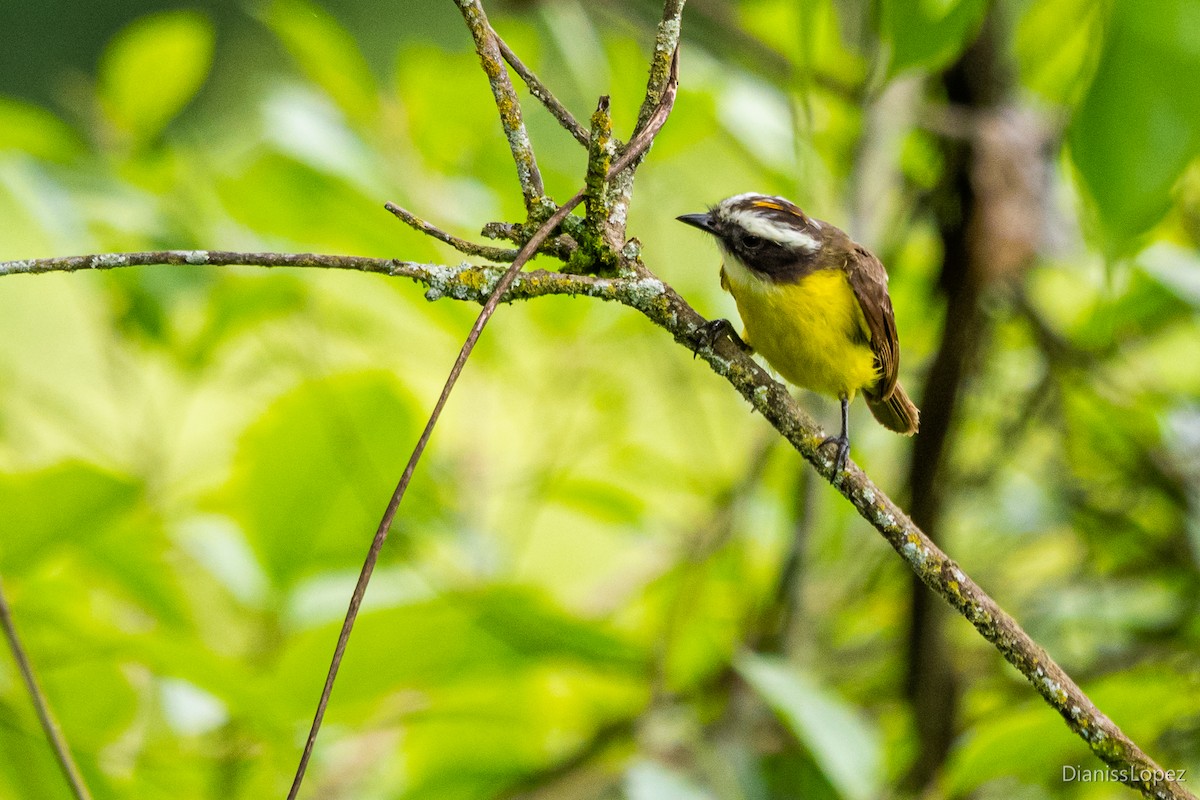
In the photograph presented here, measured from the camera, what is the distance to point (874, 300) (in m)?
1.68

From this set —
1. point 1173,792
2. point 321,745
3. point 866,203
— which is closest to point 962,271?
point 866,203

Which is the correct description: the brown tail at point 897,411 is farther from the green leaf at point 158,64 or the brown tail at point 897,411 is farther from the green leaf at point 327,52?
the green leaf at point 158,64

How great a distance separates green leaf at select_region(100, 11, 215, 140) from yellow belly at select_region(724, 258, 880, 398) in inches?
43.1

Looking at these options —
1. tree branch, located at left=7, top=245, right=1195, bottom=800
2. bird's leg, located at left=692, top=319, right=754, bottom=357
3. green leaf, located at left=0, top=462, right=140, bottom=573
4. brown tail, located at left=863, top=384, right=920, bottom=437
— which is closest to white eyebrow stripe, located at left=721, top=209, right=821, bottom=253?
brown tail, located at left=863, top=384, right=920, bottom=437

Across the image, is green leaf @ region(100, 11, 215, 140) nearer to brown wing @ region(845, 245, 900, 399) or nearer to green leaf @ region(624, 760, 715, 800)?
brown wing @ region(845, 245, 900, 399)

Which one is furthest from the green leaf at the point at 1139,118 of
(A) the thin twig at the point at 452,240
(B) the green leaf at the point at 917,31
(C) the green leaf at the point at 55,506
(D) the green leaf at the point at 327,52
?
(D) the green leaf at the point at 327,52

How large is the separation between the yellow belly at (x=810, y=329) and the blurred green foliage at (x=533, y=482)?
229 mm

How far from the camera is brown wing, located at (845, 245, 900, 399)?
1674mm

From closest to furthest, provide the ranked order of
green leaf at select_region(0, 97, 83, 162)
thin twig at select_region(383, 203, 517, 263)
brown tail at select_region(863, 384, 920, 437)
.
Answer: thin twig at select_region(383, 203, 517, 263), brown tail at select_region(863, 384, 920, 437), green leaf at select_region(0, 97, 83, 162)

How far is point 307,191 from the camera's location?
74.8 inches

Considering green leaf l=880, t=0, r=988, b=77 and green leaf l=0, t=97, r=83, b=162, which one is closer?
green leaf l=880, t=0, r=988, b=77

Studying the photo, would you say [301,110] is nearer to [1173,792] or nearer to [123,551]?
[123,551]

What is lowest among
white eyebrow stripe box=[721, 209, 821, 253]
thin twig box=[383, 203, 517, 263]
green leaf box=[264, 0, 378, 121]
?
thin twig box=[383, 203, 517, 263]

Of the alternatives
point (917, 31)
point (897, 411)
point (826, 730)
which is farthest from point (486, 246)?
point (897, 411)
